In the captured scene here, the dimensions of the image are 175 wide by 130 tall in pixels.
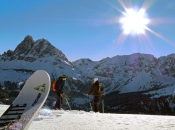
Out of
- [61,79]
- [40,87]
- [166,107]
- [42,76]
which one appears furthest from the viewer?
[166,107]

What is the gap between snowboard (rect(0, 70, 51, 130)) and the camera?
544cm

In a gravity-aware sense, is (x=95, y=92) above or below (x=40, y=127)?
above

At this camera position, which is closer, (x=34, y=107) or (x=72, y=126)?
(x=34, y=107)

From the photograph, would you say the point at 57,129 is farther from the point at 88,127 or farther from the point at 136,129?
the point at 136,129

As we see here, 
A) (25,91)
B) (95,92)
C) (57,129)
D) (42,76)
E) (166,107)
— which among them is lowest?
(57,129)

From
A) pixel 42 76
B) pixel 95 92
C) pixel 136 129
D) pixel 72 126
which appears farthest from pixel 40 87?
pixel 95 92

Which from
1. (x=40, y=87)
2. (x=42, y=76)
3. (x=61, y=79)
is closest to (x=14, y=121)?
(x=40, y=87)

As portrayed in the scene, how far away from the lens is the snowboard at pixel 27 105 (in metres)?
5.44

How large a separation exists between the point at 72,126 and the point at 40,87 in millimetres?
1900

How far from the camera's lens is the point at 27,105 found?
20.8 feet

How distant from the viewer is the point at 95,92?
1686cm

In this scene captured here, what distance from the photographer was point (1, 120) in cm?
579

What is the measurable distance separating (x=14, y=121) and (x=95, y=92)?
11.6m

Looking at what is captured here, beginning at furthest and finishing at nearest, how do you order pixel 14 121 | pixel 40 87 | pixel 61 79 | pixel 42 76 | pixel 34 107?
1. pixel 61 79
2. pixel 42 76
3. pixel 40 87
4. pixel 34 107
5. pixel 14 121
